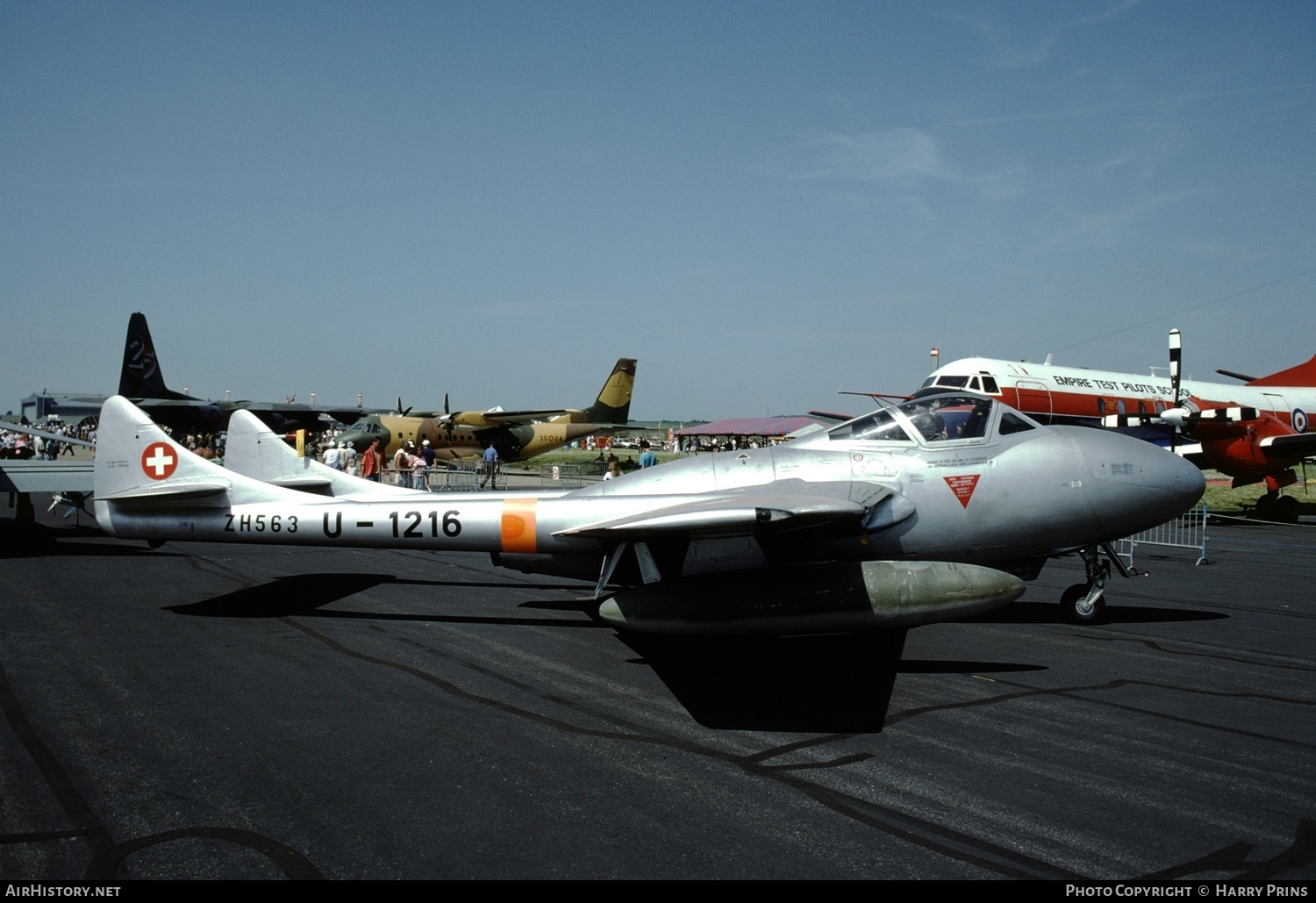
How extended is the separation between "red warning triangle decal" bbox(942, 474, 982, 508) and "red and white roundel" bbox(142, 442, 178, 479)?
9.10 m

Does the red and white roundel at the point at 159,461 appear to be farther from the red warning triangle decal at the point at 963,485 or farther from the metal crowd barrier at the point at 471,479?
the metal crowd barrier at the point at 471,479

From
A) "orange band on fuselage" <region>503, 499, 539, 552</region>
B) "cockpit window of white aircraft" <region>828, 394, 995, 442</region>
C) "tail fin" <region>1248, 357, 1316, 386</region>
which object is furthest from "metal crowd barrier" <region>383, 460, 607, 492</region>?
"tail fin" <region>1248, 357, 1316, 386</region>

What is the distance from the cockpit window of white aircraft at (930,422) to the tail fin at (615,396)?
3804 cm

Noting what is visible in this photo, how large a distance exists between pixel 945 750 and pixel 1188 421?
2137 centimetres

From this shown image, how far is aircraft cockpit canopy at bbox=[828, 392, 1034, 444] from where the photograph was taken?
31.2ft

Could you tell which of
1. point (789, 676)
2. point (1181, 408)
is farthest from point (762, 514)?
point (1181, 408)

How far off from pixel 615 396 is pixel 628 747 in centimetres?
4257

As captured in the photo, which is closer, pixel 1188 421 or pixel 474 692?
pixel 474 692

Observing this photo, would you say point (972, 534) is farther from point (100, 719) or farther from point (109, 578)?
point (109, 578)

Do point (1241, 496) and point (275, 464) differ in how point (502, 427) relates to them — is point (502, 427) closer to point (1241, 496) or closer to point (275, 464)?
point (275, 464)

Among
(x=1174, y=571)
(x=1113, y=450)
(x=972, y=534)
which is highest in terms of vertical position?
(x=1113, y=450)

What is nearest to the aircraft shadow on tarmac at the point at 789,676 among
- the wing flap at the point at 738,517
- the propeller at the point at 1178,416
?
the wing flap at the point at 738,517
